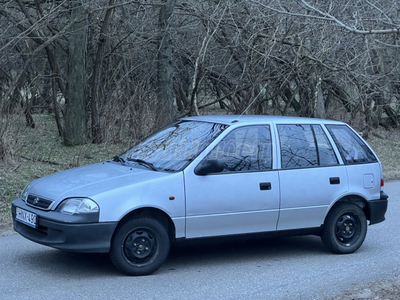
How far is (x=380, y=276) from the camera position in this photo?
673 cm

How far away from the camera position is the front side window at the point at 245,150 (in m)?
6.93

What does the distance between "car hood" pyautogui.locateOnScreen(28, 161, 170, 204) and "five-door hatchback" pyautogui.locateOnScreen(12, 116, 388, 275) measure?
14 millimetres

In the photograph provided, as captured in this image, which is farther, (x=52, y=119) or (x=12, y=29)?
(x=52, y=119)

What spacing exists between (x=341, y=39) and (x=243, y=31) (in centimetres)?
238

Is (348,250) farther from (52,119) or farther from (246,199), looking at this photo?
(52,119)

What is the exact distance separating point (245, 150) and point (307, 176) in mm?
811

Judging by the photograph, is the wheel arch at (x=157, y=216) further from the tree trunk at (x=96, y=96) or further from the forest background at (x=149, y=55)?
the tree trunk at (x=96, y=96)

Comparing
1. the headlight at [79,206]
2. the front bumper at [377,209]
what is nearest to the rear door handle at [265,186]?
the front bumper at [377,209]

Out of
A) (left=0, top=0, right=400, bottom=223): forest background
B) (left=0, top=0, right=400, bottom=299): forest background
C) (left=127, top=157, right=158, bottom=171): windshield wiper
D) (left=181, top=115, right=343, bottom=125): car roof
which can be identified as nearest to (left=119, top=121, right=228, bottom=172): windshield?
(left=127, top=157, right=158, bottom=171): windshield wiper

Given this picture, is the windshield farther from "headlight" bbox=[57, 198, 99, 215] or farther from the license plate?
the license plate

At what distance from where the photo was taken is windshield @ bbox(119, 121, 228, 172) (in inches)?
270

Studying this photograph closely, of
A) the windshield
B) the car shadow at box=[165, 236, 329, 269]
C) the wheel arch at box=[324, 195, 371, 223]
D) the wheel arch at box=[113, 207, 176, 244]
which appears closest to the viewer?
the wheel arch at box=[113, 207, 176, 244]

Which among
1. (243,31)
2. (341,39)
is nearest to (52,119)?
(243,31)

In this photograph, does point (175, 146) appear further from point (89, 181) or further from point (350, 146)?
point (350, 146)
